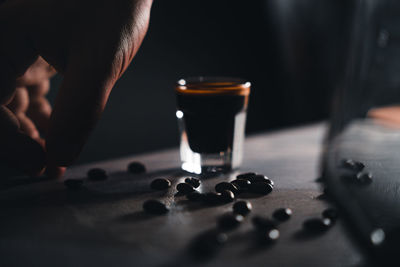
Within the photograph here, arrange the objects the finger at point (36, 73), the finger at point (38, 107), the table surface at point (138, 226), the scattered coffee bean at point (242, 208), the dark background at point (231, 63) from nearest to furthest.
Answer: the table surface at point (138, 226) < the scattered coffee bean at point (242, 208) < the finger at point (36, 73) < the finger at point (38, 107) < the dark background at point (231, 63)

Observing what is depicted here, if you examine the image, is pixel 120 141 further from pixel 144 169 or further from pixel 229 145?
pixel 229 145

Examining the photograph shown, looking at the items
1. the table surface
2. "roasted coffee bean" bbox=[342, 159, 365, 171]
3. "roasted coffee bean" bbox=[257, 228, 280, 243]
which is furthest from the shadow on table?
"roasted coffee bean" bbox=[342, 159, 365, 171]

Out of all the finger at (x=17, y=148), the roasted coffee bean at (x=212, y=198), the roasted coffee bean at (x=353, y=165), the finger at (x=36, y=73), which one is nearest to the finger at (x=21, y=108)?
the finger at (x=36, y=73)

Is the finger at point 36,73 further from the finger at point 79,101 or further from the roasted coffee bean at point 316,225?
the roasted coffee bean at point 316,225

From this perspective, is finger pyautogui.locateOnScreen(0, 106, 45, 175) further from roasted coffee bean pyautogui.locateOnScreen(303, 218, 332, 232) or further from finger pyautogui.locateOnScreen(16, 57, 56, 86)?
roasted coffee bean pyautogui.locateOnScreen(303, 218, 332, 232)

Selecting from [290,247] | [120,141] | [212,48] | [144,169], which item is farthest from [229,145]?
[212,48]
